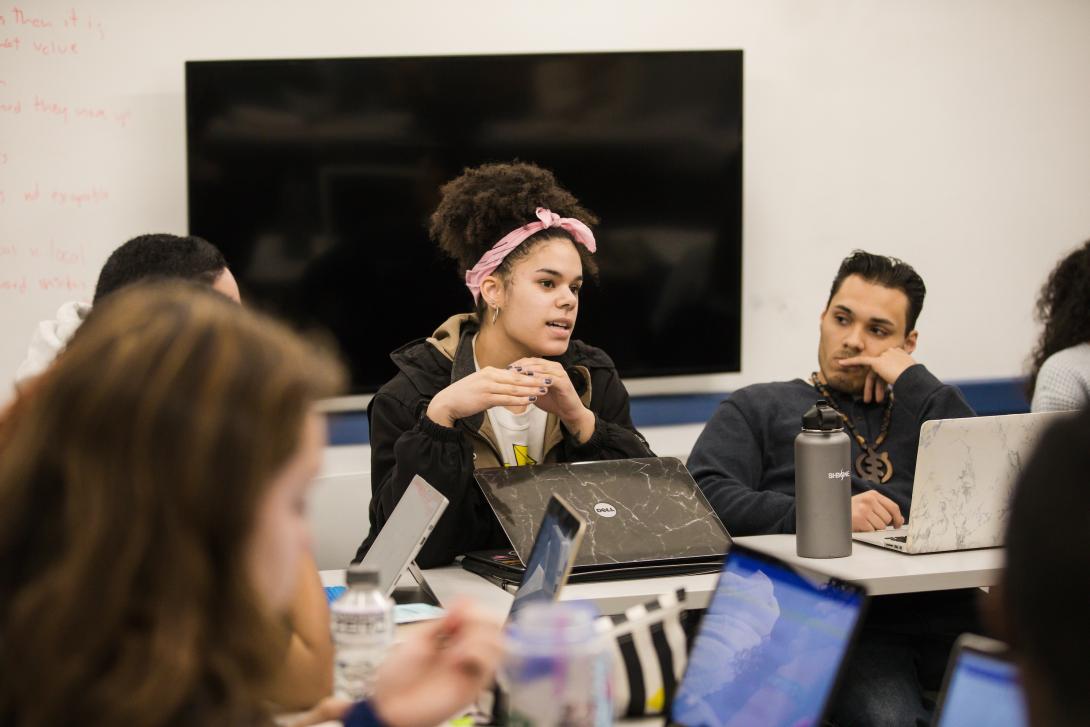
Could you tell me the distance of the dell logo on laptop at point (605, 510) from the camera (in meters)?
2.30

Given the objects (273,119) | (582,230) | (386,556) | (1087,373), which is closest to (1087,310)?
(1087,373)

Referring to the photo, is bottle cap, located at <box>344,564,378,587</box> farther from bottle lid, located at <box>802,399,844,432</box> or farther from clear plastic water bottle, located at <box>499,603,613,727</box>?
bottle lid, located at <box>802,399,844,432</box>

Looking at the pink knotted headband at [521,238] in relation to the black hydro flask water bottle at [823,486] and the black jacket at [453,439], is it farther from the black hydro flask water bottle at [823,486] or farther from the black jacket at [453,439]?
the black hydro flask water bottle at [823,486]

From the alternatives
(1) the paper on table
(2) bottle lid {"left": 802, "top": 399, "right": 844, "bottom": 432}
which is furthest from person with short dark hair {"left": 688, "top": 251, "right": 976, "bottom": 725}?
(1) the paper on table

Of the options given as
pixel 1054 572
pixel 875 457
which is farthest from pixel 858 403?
pixel 1054 572

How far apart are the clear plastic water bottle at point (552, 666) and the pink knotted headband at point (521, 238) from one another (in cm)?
164

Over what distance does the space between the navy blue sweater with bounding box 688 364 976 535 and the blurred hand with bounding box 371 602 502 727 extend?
1.63 m

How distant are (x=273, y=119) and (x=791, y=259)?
1.84 m

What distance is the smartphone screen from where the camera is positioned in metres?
1.44

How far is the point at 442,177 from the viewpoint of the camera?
3877 mm

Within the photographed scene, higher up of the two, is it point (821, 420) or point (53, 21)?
point (53, 21)

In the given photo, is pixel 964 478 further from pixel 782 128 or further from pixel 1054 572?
pixel 782 128

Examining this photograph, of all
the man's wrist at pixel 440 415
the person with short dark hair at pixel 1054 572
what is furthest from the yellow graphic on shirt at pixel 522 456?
the person with short dark hair at pixel 1054 572

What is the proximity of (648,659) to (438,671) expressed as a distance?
0.47m
